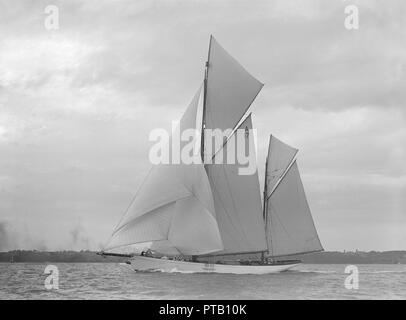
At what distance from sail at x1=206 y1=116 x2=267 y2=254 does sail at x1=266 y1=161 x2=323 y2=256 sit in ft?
18.3

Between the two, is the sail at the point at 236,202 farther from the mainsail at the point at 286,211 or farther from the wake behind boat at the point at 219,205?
the mainsail at the point at 286,211

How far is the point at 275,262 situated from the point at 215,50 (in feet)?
76.8

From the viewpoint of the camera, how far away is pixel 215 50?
53406 mm

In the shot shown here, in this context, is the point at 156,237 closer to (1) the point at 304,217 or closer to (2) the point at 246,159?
(2) the point at 246,159

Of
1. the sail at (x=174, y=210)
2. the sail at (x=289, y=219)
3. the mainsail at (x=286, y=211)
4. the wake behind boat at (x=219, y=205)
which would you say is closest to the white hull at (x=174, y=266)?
the wake behind boat at (x=219, y=205)

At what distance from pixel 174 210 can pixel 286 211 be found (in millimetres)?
15608

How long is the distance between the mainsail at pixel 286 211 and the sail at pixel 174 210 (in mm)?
12519

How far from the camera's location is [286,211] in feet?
195

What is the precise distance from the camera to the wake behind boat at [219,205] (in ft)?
153

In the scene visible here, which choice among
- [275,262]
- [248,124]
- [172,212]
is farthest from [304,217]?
[172,212]

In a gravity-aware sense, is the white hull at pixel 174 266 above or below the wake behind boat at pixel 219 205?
below

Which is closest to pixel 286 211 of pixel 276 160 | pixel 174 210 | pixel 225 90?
pixel 276 160

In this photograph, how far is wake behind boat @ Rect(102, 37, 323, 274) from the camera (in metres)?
46.6

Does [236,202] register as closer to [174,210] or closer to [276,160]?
[174,210]
